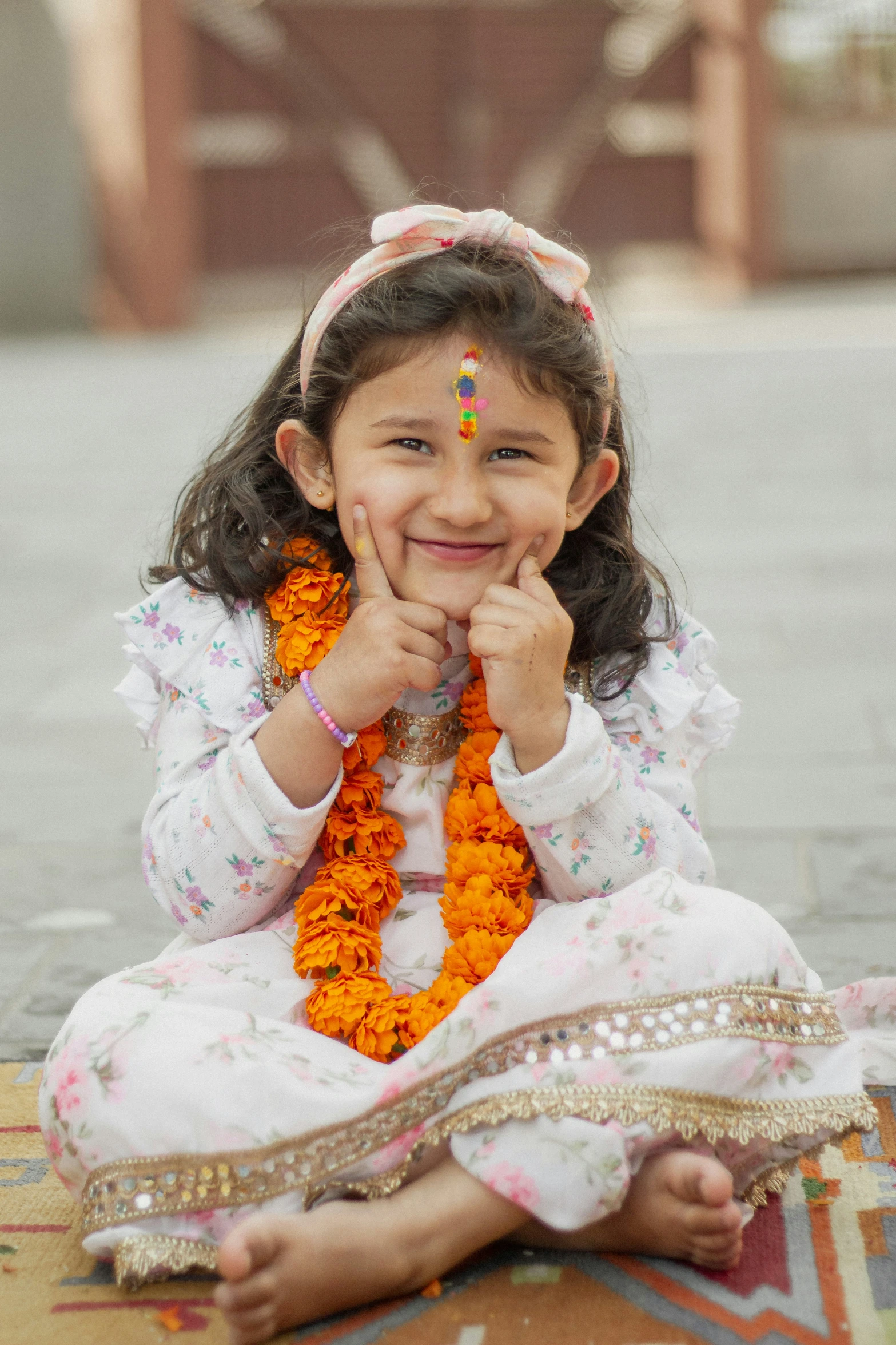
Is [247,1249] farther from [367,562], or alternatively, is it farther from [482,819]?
[367,562]

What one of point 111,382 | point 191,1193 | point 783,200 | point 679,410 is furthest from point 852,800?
point 783,200

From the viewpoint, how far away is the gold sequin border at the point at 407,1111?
149 cm

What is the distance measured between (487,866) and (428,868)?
13 centimetres

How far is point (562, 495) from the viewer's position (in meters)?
1.77

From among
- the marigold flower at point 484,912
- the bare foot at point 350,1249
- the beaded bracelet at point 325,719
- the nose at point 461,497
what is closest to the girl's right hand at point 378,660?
the beaded bracelet at point 325,719

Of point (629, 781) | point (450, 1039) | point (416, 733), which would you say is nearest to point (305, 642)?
point (416, 733)

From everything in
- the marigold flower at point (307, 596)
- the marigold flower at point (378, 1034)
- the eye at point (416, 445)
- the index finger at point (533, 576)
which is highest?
the eye at point (416, 445)

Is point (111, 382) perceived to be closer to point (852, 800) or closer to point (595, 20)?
point (595, 20)

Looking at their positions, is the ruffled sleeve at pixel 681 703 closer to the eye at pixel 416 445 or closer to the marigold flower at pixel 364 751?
the marigold flower at pixel 364 751

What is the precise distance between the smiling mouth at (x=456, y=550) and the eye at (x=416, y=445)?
3.5 inches

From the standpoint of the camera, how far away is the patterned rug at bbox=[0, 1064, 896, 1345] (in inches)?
55.4

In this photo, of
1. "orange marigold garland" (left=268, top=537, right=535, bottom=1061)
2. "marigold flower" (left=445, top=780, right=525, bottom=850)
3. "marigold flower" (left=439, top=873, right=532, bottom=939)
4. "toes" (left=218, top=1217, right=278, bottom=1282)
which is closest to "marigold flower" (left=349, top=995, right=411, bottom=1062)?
"orange marigold garland" (left=268, top=537, right=535, bottom=1061)

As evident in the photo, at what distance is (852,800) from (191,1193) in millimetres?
1840

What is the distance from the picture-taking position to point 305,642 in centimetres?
183
